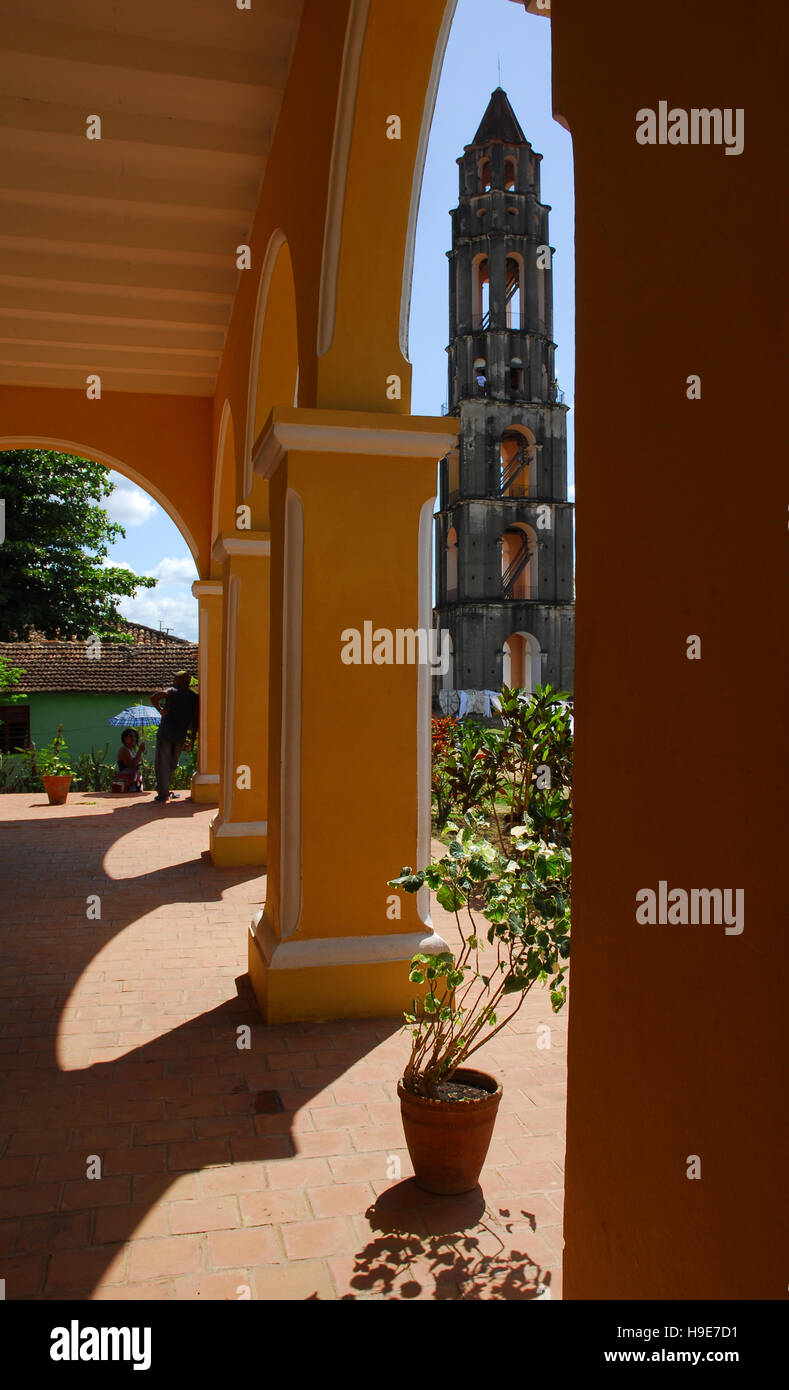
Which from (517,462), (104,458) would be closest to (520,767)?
(104,458)

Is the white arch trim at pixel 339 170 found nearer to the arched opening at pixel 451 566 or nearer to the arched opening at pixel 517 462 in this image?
the arched opening at pixel 451 566

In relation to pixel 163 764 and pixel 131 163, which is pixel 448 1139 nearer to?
pixel 131 163

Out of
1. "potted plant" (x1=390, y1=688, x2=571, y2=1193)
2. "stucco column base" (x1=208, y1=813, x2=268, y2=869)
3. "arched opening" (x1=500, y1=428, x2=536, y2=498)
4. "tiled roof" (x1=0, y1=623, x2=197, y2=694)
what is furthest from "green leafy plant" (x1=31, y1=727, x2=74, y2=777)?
"arched opening" (x1=500, y1=428, x2=536, y2=498)

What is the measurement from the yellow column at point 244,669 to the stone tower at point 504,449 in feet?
95.1

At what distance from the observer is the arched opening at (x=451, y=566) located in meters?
38.0

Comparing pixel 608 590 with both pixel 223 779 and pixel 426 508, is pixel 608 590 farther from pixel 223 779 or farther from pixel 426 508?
pixel 223 779

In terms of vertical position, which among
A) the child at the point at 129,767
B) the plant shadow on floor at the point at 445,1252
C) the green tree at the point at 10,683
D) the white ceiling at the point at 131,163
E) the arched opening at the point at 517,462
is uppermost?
the arched opening at the point at 517,462

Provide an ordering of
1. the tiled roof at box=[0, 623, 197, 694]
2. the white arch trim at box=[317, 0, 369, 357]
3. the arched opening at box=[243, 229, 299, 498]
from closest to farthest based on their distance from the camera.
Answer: the white arch trim at box=[317, 0, 369, 357], the arched opening at box=[243, 229, 299, 498], the tiled roof at box=[0, 623, 197, 694]

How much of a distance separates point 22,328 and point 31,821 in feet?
17.2

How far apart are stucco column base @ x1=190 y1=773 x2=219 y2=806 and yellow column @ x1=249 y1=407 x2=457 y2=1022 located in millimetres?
7119

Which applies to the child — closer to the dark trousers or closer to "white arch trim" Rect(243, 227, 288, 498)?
the dark trousers

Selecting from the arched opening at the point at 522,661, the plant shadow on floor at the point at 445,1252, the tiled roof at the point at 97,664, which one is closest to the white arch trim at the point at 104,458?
the plant shadow on floor at the point at 445,1252

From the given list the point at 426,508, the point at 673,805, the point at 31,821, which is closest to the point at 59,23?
the point at 426,508

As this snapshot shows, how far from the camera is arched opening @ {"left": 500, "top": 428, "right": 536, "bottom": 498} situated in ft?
126
